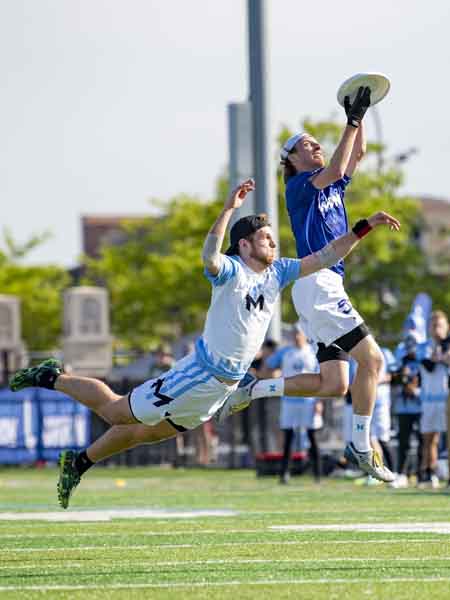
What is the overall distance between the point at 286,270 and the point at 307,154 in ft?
5.29

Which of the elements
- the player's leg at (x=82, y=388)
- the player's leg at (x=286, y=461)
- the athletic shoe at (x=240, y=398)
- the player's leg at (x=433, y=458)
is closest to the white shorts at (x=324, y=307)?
the athletic shoe at (x=240, y=398)

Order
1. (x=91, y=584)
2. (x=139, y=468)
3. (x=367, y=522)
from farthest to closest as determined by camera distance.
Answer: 1. (x=139, y=468)
2. (x=367, y=522)
3. (x=91, y=584)

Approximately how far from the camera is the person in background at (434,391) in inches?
699

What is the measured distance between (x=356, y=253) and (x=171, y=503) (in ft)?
128

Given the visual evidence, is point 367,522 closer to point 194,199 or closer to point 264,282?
point 264,282

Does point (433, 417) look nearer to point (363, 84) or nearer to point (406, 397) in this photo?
point (406, 397)

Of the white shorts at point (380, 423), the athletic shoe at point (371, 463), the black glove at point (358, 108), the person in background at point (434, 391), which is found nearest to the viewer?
the black glove at point (358, 108)

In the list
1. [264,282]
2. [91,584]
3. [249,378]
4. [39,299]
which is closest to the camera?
[91,584]

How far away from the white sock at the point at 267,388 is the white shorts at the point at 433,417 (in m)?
8.11

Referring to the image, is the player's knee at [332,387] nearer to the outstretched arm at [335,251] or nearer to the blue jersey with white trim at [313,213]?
the blue jersey with white trim at [313,213]

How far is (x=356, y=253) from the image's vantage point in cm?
5269

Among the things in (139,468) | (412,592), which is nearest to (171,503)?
(412,592)

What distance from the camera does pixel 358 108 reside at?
10.0 meters

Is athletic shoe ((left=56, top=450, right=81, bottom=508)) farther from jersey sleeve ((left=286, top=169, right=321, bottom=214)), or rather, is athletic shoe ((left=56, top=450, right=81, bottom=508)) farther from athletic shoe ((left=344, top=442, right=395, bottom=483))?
jersey sleeve ((left=286, top=169, right=321, bottom=214))
